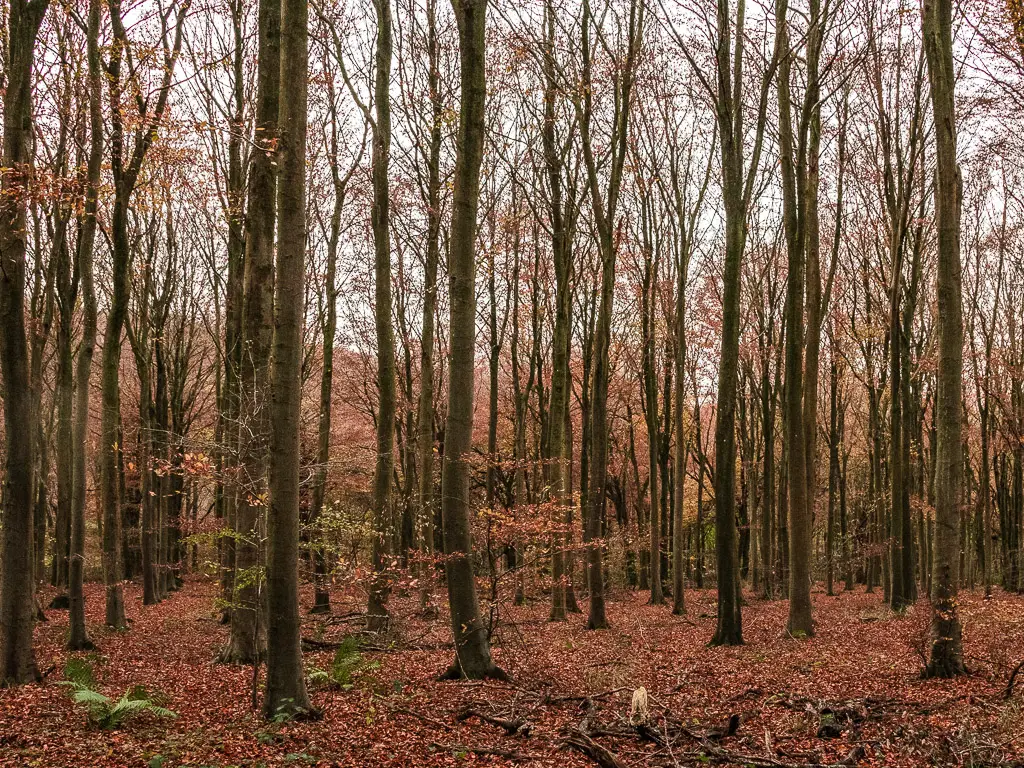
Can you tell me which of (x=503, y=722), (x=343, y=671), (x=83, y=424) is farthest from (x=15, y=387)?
(x=503, y=722)

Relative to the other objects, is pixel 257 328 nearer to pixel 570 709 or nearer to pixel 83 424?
pixel 83 424

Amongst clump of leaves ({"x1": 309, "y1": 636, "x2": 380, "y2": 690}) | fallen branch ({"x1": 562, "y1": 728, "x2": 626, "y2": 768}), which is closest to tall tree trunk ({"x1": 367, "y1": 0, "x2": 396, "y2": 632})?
clump of leaves ({"x1": 309, "y1": 636, "x2": 380, "y2": 690})

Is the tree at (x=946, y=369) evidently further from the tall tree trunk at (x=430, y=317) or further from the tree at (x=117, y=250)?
the tree at (x=117, y=250)

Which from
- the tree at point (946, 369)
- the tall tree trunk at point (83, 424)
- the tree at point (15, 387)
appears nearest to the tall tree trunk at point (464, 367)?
the tree at point (15, 387)

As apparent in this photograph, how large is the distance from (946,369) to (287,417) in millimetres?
A: 7221

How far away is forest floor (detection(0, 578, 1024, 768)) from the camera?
6020 mm

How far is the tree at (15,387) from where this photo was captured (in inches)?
302

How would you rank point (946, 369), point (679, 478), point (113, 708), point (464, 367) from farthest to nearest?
point (679, 478)
point (464, 367)
point (946, 369)
point (113, 708)

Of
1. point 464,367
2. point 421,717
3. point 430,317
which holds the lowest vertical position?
point 421,717

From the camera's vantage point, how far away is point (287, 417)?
704 centimetres

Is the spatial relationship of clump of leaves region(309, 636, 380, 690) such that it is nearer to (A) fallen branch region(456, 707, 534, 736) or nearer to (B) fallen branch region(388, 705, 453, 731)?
(B) fallen branch region(388, 705, 453, 731)

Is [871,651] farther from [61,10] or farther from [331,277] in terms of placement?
[61,10]

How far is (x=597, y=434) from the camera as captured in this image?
50.3ft

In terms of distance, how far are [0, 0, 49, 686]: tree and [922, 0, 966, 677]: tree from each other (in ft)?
31.5
